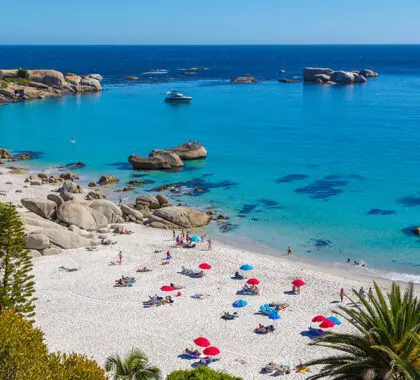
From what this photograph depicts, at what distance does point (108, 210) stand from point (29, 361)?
3135cm

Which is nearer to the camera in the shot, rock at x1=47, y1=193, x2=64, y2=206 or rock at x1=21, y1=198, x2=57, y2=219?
rock at x1=21, y1=198, x2=57, y2=219

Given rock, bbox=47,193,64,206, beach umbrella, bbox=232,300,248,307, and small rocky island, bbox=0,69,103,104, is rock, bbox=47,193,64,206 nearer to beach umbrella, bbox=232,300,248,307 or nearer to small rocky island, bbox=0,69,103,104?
beach umbrella, bbox=232,300,248,307

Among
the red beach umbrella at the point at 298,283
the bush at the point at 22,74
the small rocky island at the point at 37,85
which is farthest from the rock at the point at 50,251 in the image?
the bush at the point at 22,74

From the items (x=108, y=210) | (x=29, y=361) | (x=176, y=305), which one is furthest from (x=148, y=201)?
(x=29, y=361)

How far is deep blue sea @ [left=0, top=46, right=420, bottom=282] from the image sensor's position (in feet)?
140

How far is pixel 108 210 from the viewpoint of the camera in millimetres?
43875

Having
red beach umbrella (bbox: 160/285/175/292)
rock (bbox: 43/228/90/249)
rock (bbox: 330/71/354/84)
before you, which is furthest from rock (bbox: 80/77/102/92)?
red beach umbrella (bbox: 160/285/175/292)

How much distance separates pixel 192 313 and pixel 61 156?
1769 inches

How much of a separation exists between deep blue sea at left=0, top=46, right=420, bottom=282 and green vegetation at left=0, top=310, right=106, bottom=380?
1046 inches

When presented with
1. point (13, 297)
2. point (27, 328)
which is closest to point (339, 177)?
point (13, 297)

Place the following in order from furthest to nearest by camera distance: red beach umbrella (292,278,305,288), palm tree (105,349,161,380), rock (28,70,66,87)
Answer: rock (28,70,66,87) → red beach umbrella (292,278,305,288) → palm tree (105,349,161,380)

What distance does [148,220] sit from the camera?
146 feet

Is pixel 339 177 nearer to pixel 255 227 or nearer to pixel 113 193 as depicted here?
pixel 255 227

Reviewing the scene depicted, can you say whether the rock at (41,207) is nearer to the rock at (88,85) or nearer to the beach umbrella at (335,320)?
the beach umbrella at (335,320)
